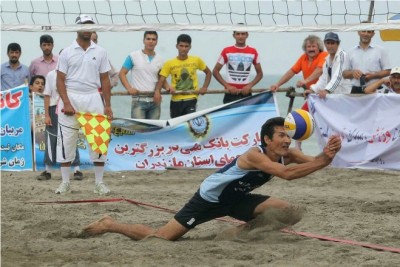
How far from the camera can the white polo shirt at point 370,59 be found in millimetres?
11164

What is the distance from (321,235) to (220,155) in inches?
176

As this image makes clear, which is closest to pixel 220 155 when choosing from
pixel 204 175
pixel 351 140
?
pixel 204 175

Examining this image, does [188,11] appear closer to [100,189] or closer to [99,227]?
[100,189]

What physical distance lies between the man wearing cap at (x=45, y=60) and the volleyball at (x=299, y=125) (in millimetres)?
5888

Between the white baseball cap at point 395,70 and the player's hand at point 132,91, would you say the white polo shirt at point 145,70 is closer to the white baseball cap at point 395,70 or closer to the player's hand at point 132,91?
the player's hand at point 132,91

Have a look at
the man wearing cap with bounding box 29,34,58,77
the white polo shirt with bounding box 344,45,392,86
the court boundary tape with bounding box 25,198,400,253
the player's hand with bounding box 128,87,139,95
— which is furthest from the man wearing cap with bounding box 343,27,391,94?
the man wearing cap with bounding box 29,34,58,77

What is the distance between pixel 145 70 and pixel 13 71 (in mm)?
1954

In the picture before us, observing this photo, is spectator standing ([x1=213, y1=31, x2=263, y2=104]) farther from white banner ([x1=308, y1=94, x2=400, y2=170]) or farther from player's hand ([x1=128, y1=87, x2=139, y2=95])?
player's hand ([x1=128, y1=87, x2=139, y2=95])

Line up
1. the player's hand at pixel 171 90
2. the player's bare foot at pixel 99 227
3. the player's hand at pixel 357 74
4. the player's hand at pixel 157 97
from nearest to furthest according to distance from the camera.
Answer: the player's bare foot at pixel 99 227
the player's hand at pixel 357 74
the player's hand at pixel 157 97
the player's hand at pixel 171 90

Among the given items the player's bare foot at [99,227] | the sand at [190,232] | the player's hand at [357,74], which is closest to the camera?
the sand at [190,232]

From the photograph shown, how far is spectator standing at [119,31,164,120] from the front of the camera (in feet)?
37.7

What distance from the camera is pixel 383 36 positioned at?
11477 millimetres

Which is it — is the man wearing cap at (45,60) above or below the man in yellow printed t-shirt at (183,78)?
above

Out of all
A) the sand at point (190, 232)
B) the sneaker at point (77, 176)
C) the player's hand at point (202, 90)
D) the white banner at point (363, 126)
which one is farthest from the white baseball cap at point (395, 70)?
the sneaker at point (77, 176)
